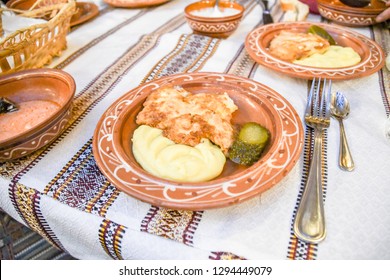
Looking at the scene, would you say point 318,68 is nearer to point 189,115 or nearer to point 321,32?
point 321,32

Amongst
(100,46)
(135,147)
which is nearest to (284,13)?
(100,46)

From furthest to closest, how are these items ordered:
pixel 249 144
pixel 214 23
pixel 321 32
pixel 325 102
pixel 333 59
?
pixel 214 23
pixel 321 32
pixel 333 59
pixel 325 102
pixel 249 144

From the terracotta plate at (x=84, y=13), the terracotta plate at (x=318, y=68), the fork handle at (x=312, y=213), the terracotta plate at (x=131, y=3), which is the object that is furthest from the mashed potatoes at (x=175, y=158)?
the terracotta plate at (x=131, y=3)

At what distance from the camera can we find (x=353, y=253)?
61 cm

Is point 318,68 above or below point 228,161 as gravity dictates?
above

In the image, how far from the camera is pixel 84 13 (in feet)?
5.58

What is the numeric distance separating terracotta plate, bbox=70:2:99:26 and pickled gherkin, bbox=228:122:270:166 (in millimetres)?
1164

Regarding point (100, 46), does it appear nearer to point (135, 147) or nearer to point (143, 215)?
point (135, 147)

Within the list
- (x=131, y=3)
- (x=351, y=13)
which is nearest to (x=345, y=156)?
(x=351, y=13)

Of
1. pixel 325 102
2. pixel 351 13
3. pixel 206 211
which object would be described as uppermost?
pixel 351 13

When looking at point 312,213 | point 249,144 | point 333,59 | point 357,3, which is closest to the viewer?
point 312,213

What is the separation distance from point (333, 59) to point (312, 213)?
2.24 ft

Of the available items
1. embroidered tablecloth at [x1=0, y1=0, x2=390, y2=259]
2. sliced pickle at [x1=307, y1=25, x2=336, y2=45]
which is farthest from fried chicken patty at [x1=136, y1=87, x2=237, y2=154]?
sliced pickle at [x1=307, y1=25, x2=336, y2=45]

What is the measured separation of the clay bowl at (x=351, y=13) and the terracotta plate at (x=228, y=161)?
32.7 inches
